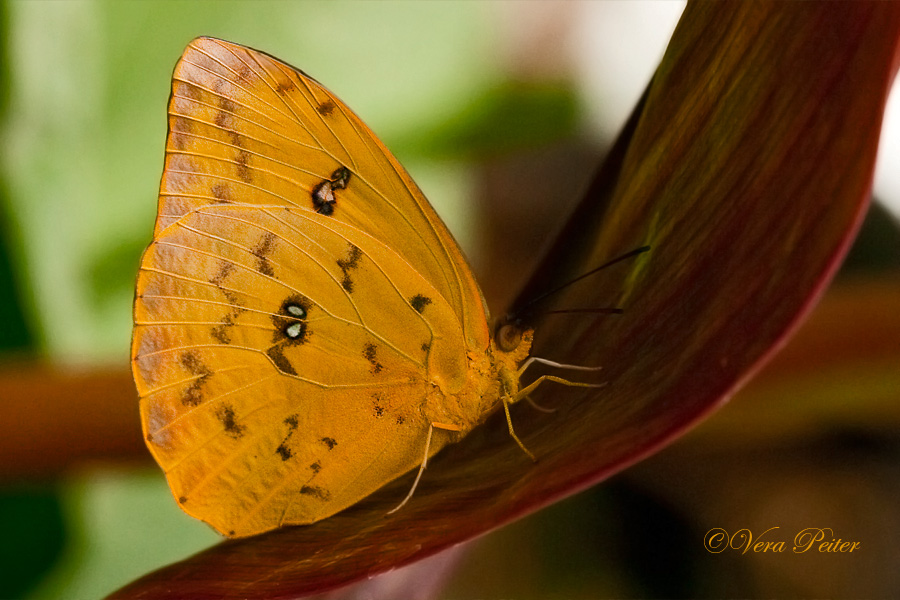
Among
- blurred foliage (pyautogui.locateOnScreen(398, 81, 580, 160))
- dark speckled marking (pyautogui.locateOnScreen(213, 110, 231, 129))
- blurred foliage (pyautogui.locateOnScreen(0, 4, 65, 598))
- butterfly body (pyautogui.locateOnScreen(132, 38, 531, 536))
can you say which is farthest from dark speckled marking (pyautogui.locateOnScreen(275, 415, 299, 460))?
blurred foliage (pyautogui.locateOnScreen(398, 81, 580, 160))

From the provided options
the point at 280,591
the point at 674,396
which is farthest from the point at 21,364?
the point at 674,396

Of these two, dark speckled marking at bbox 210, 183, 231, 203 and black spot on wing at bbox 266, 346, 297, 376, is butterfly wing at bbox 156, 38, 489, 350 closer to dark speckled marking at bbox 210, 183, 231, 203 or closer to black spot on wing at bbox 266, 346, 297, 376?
dark speckled marking at bbox 210, 183, 231, 203

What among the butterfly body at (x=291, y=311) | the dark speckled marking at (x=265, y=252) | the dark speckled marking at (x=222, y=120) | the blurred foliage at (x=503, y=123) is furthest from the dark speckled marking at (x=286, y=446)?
the blurred foliage at (x=503, y=123)

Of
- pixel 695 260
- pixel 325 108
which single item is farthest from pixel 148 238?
pixel 695 260

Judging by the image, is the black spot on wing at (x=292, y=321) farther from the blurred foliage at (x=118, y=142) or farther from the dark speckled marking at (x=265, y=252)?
the blurred foliage at (x=118, y=142)

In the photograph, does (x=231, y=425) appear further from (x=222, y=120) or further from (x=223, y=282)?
(x=222, y=120)

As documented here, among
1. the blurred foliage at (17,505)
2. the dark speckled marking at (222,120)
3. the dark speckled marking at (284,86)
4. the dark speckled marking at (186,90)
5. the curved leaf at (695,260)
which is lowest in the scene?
the blurred foliage at (17,505)

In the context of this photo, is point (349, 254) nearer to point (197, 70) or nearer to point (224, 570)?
point (197, 70)
